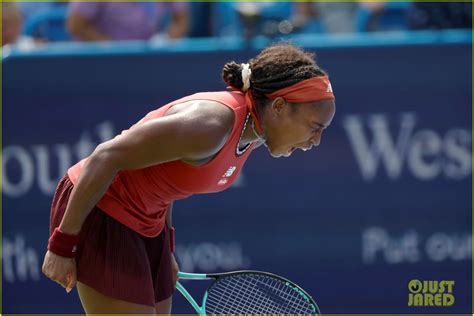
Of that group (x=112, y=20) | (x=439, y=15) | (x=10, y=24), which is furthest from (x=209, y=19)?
(x=439, y=15)

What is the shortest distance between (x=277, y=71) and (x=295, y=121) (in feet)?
0.60

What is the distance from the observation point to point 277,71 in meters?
3.26

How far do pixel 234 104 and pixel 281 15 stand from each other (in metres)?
3.86

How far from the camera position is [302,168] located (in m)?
5.73

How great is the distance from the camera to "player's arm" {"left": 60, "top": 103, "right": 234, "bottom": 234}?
3.03 metres

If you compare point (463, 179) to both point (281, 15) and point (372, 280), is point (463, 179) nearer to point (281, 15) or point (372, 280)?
point (372, 280)

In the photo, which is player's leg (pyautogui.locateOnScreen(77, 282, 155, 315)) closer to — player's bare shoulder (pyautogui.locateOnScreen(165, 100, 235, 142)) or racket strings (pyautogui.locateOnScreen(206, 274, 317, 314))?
racket strings (pyautogui.locateOnScreen(206, 274, 317, 314))

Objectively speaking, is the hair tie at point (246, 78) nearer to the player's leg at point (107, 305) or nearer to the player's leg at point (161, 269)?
the player's leg at point (161, 269)

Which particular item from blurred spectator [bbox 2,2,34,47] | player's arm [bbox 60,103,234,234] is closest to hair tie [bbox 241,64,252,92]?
player's arm [bbox 60,103,234,234]

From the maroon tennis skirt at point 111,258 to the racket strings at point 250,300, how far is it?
0.45 metres

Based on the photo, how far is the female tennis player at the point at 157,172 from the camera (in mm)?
3098

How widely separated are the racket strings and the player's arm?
82cm

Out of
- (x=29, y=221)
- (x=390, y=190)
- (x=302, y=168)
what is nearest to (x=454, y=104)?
(x=390, y=190)

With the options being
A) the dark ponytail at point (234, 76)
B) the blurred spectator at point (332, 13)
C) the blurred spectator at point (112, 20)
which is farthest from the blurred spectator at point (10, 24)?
the dark ponytail at point (234, 76)
